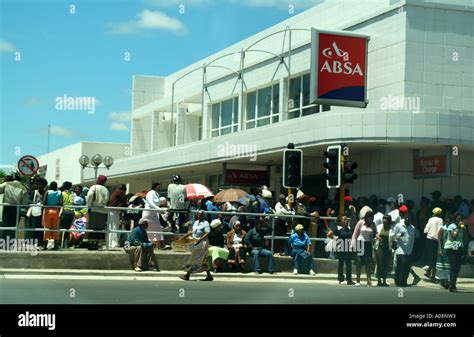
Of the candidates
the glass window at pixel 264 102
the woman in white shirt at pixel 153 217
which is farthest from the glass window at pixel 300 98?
the woman in white shirt at pixel 153 217

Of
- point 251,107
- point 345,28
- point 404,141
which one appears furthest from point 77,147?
point 404,141

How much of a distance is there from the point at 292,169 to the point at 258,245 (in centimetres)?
220

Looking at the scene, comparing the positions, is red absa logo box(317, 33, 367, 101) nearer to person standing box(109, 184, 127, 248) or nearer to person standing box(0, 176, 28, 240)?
person standing box(109, 184, 127, 248)

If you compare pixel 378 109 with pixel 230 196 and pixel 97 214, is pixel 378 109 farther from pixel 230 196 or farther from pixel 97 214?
pixel 97 214

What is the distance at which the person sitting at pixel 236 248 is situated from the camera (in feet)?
68.3

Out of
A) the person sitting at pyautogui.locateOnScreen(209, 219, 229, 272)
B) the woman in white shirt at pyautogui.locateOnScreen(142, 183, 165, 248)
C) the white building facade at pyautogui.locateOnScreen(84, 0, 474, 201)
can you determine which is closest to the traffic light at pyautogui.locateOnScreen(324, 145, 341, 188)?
the person sitting at pyautogui.locateOnScreen(209, 219, 229, 272)

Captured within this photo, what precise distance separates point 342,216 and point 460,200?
215 inches

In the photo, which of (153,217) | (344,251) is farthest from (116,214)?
(344,251)

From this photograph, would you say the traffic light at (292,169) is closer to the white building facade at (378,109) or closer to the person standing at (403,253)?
the person standing at (403,253)

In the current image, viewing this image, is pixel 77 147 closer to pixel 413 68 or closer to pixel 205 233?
pixel 413 68

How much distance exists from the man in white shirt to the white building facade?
4.65 metres

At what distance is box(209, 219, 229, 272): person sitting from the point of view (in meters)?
20.3

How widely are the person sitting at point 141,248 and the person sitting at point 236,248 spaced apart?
6.71 ft

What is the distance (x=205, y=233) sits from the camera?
19.3 meters
